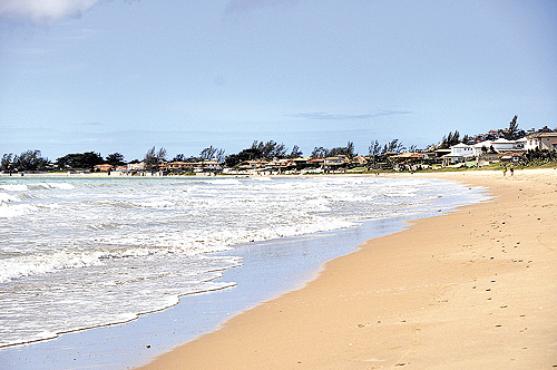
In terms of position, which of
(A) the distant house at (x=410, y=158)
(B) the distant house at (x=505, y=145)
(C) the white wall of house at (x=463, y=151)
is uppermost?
(B) the distant house at (x=505, y=145)

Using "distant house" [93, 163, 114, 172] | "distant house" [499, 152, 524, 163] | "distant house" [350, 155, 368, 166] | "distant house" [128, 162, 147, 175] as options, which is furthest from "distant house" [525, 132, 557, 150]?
"distant house" [93, 163, 114, 172]

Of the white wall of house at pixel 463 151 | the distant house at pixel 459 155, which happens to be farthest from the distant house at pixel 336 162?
the white wall of house at pixel 463 151

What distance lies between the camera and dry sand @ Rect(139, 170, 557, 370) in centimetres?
505

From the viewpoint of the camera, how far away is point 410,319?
21.1 ft

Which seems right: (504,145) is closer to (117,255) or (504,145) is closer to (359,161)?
(359,161)

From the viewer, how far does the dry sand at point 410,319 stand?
199 inches

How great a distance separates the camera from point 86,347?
6414 mm

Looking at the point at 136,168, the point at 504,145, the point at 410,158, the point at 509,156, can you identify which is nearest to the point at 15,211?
the point at 509,156

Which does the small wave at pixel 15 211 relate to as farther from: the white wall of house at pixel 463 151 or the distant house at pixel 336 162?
the distant house at pixel 336 162

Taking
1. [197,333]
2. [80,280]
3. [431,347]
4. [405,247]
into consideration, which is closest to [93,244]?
[80,280]

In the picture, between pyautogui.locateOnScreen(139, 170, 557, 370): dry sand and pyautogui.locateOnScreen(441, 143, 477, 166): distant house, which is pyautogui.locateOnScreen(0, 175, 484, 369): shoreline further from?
pyautogui.locateOnScreen(441, 143, 477, 166): distant house

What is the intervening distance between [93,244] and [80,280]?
14.2 ft

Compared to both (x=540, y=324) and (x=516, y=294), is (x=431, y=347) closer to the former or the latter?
(x=540, y=324)

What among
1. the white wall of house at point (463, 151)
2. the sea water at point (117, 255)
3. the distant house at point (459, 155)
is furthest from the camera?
the white wall of house at point (463, 151)
